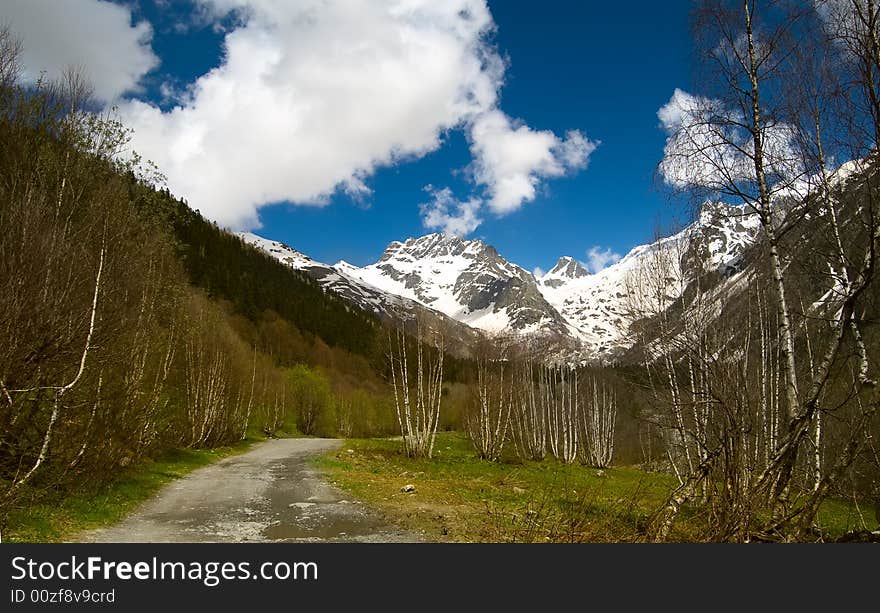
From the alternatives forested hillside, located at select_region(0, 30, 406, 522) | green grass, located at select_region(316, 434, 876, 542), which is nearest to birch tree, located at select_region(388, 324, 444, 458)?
green grass, located at select_region(316, 434, 876, 542)

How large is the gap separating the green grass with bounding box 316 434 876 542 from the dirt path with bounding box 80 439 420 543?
92cm

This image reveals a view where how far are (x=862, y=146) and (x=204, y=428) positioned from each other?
3180 cm

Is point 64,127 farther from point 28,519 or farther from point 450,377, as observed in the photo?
point 450,377

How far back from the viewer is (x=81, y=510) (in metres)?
11.0

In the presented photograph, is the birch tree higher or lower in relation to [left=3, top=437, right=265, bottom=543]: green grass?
higher

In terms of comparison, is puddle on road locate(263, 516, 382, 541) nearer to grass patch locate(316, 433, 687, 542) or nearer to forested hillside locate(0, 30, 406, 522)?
grass patch locate(316, 433, 687, 542)

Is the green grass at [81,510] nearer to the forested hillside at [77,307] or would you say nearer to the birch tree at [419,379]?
the forested hillside at [77,307]

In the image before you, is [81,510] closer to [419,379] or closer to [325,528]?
[325,528]

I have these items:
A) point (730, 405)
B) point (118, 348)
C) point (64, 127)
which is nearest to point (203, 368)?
point (118, 348)

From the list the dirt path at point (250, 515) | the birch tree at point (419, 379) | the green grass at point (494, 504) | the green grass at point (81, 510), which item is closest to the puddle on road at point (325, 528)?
the dirt path at point (250, 515)

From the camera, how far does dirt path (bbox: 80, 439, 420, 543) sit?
978cm

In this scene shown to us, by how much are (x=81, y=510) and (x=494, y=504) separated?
370 inches

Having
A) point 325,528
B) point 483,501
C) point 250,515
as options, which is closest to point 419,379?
point 483,501

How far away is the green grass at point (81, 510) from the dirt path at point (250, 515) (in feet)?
1.25
